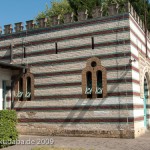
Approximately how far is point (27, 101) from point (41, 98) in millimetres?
1098

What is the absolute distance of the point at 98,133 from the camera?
49.6 feet

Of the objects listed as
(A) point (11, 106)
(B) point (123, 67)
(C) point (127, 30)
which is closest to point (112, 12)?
(C) point (127, 30)

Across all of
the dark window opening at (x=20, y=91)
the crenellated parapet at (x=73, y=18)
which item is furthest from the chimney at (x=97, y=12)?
the dark window opening at (x=20, y=91)

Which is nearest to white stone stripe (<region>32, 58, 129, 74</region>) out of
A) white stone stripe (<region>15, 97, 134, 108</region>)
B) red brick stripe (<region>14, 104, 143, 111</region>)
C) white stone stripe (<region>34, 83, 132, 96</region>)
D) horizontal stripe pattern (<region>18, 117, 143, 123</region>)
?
white stone stripe (<region>34, 83, 132, 96</region>)

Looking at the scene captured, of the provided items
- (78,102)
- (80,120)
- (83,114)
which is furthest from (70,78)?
(80,120)

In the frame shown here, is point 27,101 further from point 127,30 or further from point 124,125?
point 127,30

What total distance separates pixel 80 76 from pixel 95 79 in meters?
0.89

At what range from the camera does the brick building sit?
591 inches

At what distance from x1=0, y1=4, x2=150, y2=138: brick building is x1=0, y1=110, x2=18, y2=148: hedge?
3723 mm

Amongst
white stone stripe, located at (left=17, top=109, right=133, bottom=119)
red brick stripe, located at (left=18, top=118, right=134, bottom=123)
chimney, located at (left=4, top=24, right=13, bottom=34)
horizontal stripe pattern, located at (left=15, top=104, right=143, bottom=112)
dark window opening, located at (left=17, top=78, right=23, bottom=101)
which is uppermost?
chimney, located at (left=4, top=24, right=13, bottom=34)

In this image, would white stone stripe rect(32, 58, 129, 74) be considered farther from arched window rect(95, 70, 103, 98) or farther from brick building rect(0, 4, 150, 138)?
arched window rect(95, 70, 103, 98)

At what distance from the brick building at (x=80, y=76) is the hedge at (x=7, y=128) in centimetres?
372

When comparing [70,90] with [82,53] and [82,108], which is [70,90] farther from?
[82,53]

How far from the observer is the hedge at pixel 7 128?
11984 mm
